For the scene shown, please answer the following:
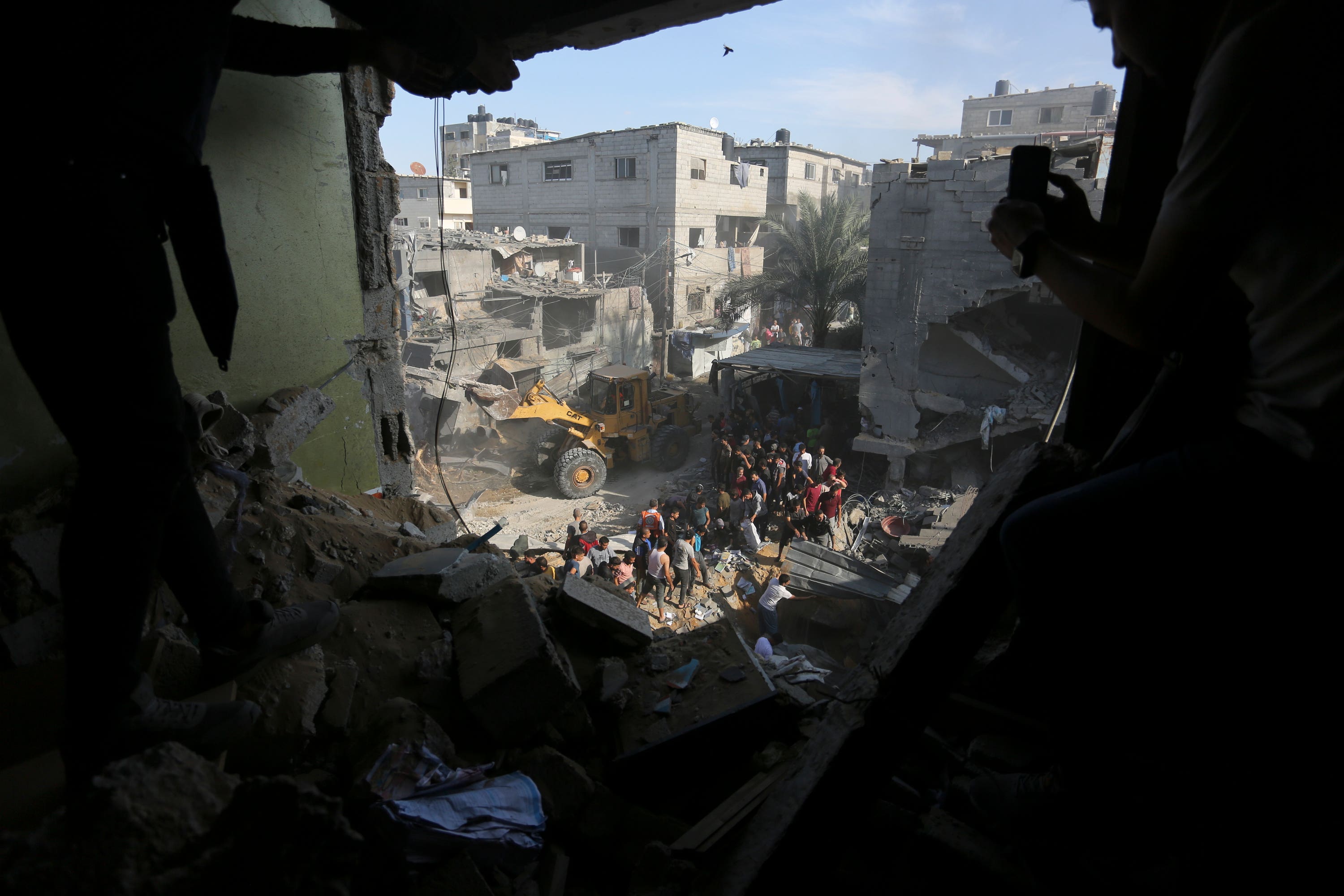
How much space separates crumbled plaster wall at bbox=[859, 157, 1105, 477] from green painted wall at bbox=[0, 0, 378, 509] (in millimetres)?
12291

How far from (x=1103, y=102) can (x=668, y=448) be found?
1198 inches

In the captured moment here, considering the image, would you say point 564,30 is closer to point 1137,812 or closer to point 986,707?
point 986,707

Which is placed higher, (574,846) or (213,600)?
(213,600)

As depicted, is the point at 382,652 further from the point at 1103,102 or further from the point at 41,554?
the point at 1103,102

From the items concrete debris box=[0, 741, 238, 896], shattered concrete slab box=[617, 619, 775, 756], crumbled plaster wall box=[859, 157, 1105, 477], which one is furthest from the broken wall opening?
concrete debris box=[0, 741, 238, 896]

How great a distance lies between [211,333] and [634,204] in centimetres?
2947

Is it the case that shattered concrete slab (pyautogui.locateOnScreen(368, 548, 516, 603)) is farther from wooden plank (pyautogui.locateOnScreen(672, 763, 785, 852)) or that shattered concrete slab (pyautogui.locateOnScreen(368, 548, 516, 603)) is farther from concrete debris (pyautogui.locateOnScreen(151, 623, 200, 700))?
wooden plank (pyautogui.locateOnScreen(672, 763, 785, 852))

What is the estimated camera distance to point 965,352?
15398mm

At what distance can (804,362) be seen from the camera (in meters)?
18.1

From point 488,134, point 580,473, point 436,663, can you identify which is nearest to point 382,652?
point 436,663

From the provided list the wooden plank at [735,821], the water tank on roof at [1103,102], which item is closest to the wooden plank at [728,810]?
the wooden plank at [735,821]

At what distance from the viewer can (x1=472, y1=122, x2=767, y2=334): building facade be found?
92.8 feet

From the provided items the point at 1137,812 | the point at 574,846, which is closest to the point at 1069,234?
the point at 1137,812

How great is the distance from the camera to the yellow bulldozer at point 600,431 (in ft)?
51.8
